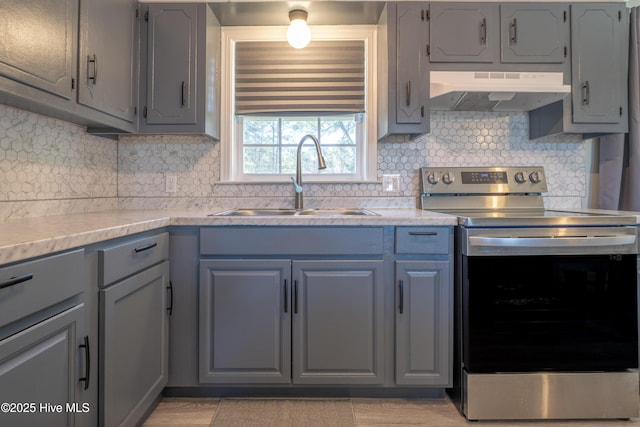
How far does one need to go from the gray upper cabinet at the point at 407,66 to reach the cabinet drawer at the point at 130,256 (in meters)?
1.34

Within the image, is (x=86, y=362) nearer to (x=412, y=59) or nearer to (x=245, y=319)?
(x=245, y=319)

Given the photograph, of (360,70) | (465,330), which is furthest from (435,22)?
(465,330)

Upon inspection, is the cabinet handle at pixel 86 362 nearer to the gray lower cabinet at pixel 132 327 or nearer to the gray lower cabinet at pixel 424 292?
the gray lower cabinet at pixel 132 327

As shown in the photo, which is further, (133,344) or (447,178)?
(447,178)

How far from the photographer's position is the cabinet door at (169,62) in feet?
6.61

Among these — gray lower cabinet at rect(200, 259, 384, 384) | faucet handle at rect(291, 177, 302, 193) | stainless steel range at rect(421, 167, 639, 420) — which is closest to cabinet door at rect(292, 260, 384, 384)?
gray lower cabinet at rect(200, 259, 384, 384)

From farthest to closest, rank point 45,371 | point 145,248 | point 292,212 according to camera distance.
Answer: point 292,212, point 145,248, point 45,371

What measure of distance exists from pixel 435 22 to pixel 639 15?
1148mm

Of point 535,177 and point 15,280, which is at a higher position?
point 535,177

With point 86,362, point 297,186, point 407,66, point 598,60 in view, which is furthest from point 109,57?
point 598,60

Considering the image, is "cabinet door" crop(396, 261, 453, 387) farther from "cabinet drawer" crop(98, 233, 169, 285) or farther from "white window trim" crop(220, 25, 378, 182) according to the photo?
"cabinet drawer" crop(98, 233, 169, 285)

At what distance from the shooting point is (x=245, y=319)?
5.57ft

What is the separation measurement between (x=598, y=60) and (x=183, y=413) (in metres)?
2.82

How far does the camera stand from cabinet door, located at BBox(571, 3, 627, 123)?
2041mm
